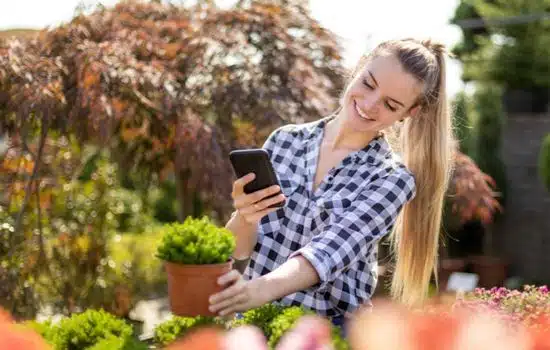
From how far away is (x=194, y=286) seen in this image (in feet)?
4.53

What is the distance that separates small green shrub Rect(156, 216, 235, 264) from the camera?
4.53 feet

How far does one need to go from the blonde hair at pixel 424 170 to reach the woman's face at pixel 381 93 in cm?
6

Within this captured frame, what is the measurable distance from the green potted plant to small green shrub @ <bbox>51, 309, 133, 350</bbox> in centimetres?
11

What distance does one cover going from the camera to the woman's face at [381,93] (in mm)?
1821

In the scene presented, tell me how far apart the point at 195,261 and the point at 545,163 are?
802 cm

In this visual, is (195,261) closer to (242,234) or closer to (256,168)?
(256,168)

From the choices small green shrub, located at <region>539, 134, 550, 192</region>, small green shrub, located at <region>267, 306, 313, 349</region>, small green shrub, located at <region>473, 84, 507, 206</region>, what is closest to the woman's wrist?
small green shrub, located at <region>267, 306, 313, 349</region>

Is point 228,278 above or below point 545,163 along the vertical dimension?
above

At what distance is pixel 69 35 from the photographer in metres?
4.08

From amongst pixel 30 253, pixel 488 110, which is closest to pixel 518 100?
pixel 488 110

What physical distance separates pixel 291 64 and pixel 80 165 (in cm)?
137

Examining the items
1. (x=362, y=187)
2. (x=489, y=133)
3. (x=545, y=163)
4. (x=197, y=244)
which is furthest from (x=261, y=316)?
(x=489, y=133)

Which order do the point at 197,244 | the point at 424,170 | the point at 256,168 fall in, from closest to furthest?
the point at 197,244 → the point at 256,168 → the point at 424,170

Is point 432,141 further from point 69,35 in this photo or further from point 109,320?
point 69,35
